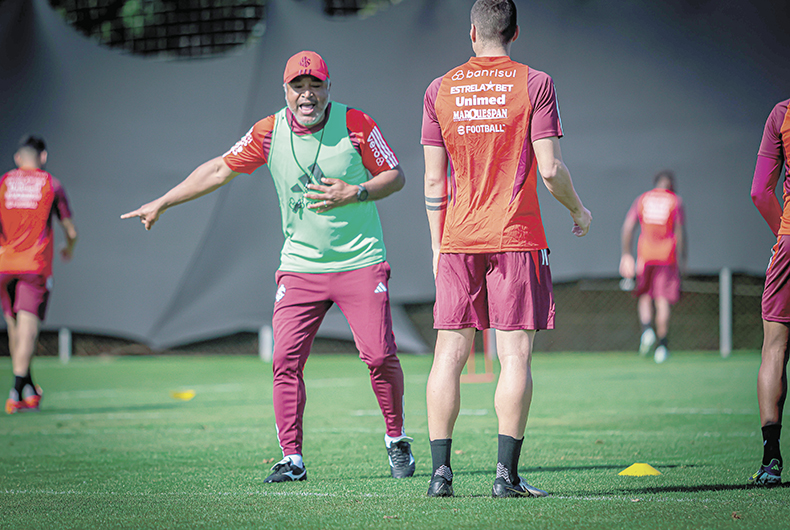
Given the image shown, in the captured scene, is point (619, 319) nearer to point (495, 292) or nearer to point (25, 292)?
point (25, 292)

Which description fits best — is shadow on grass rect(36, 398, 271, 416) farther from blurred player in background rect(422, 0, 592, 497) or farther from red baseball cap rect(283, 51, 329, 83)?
blurred player in background rect(422, 0, 592, 497)

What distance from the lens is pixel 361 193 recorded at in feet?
14.7

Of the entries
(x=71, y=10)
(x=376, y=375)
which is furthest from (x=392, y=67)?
(x=376, y=375)

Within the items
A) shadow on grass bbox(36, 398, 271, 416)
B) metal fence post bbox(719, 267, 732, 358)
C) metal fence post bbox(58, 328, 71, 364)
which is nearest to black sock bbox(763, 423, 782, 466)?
shadow on grass bbox(36, 398, 271, 416)

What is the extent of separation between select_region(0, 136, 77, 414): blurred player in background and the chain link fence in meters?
6.06

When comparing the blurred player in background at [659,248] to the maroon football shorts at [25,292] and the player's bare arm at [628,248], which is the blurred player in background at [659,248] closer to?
the player's bare arm at [628,248]

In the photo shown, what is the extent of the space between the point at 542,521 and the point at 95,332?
11.5 meters

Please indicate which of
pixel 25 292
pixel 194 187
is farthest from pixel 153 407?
pixel 194 187

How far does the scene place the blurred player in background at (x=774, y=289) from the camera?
162 inches

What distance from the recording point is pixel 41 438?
6.08m

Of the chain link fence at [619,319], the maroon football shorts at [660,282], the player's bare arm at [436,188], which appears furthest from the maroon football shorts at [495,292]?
the chain link fence at [619,319]

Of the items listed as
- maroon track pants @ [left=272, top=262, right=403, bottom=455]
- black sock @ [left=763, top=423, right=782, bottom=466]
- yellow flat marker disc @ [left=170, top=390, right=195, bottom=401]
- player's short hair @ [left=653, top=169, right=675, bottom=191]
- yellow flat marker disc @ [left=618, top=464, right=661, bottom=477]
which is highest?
maroon track pants @ [left=272, top=262, right=403, bottom=455]

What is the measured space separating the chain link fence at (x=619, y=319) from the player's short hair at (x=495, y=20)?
31.4 feet

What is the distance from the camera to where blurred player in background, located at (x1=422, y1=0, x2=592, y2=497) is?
12.0ft
